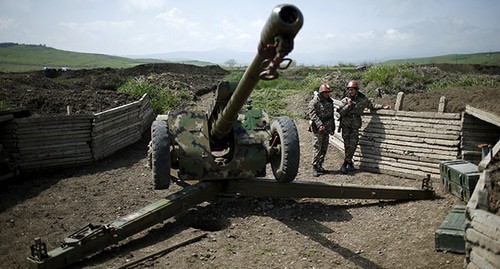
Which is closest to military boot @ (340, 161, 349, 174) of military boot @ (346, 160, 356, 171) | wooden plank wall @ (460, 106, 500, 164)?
military boot @ (346, 160, 356, 171)

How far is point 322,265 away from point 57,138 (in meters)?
6.56

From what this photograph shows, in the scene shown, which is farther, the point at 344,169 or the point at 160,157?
the point at 344,169

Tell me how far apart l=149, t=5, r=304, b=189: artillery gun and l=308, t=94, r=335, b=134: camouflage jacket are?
206 cm

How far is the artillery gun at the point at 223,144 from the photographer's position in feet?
20.9

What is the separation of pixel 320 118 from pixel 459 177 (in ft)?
10.6

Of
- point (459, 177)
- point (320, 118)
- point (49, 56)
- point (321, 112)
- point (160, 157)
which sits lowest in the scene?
point (459, 177)

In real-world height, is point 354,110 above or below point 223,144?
above

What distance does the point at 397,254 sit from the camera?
546 centimetres

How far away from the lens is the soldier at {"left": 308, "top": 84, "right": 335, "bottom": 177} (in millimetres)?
9266

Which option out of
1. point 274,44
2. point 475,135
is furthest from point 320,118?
point 274,44

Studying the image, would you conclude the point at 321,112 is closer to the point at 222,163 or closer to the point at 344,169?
the point at 344,169

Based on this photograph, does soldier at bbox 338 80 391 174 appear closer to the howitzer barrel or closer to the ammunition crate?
the ammunition crate

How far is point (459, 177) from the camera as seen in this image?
689 centimetres

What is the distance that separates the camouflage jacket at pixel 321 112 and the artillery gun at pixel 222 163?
2.03 metres
